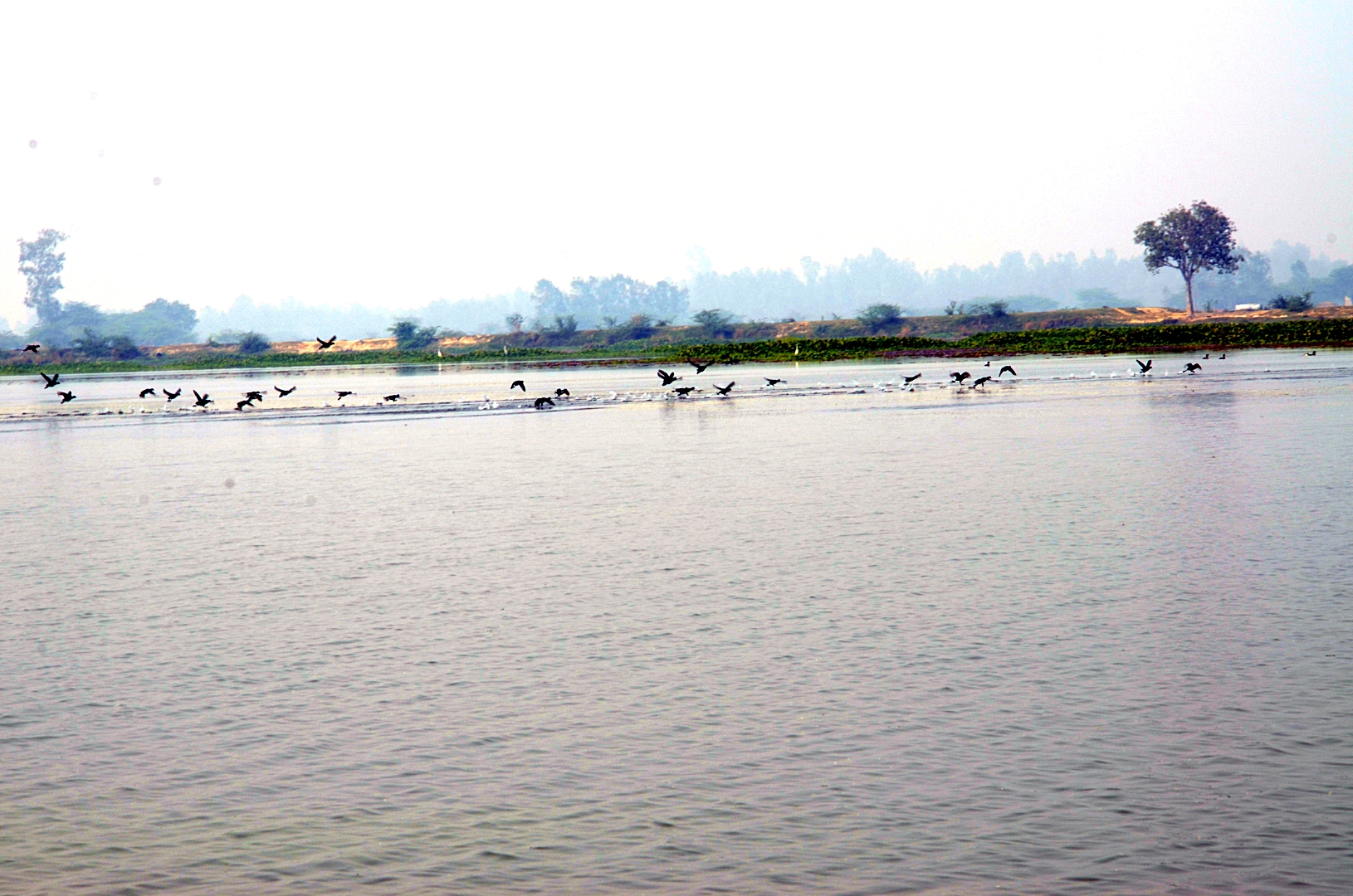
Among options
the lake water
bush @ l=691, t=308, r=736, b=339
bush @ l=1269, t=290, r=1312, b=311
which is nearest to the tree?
bush @ l=1269, t=290, r=1312, b=311

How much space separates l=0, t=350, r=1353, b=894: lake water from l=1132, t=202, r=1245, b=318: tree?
156 meters

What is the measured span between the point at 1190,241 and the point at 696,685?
586ft

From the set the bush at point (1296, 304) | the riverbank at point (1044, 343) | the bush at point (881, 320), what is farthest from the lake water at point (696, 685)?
the bush at point (1296, 304)

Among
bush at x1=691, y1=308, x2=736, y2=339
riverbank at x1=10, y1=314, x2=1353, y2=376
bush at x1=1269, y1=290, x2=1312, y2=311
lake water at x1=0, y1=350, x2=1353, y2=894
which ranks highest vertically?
bush at x1=691, y1=308, x2=736, y2=339

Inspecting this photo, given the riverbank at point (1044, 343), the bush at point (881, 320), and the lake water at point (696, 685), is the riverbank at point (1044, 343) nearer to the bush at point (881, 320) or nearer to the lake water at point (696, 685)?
the bush at point (881, 320)

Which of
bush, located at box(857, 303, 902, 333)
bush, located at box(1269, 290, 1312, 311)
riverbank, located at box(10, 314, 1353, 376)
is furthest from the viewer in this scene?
bush, located at box(857, 303, 902, 333)

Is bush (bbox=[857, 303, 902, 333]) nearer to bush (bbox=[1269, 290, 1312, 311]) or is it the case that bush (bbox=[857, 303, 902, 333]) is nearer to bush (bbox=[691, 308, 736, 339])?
bush (bbox=[691, 308, 736, 339])

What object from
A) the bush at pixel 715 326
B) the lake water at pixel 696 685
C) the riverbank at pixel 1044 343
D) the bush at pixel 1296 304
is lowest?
the lake water at pixel 696 685

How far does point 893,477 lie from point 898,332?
145966 millimetres

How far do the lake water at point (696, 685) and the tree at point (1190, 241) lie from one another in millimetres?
156080

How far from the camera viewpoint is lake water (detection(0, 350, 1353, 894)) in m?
9.19

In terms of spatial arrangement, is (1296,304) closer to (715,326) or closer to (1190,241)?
(1190,241)

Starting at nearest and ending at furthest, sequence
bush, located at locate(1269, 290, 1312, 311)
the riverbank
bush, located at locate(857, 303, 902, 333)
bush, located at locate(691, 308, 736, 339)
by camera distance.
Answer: the riverbank, bush, located at locate(1269, 290, 1312, 311), bush, located at locate(857, 303, 902, 333), bush, located at locate(691, 308, 736, 339)

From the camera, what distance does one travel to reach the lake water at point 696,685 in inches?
362
